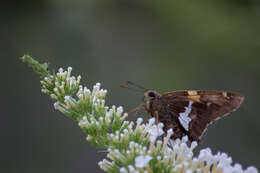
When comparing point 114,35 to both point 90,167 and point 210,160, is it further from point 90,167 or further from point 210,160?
point 210,160

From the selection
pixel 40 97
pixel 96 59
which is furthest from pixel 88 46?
pixel 40 97

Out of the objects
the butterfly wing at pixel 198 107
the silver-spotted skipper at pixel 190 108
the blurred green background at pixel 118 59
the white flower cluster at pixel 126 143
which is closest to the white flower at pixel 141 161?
the white flower cluster at pixel 126 143

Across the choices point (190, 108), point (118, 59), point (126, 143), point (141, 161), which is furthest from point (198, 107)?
point (118, 59)

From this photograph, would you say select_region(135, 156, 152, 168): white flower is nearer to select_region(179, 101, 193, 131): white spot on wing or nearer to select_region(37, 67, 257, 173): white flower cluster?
select_region(37, 67, 257, 173): white flower cluster

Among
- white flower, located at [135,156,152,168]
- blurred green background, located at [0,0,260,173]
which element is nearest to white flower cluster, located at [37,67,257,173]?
white flower, located at [135,156,152,168]

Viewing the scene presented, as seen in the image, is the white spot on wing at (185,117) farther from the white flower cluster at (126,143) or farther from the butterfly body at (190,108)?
the white flower cluster at (126,143)

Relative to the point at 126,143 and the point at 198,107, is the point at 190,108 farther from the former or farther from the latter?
Result: the point at 126,143
